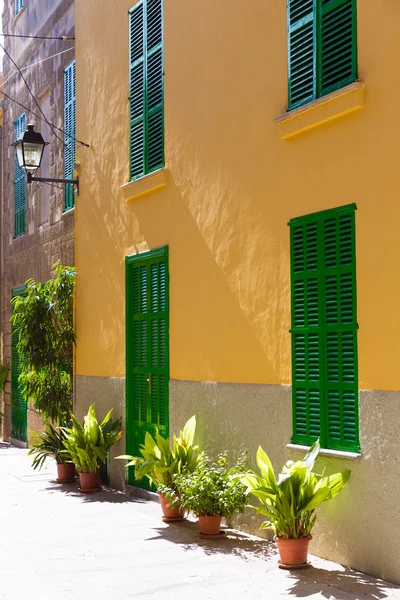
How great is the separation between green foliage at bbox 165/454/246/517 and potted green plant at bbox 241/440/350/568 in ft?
2.56

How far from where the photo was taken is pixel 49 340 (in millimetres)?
11961

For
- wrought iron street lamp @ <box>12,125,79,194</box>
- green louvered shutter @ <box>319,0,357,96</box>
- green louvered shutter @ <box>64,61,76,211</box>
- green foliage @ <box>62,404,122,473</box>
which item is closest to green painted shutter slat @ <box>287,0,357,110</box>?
green louvered shutter @ <box>319,0,357,96</box>

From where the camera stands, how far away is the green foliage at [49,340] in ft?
39.1

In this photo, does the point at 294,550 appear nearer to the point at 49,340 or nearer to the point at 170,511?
the point at 170,511

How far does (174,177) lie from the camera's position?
9.45 meters

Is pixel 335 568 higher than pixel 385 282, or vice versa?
pixel 385 282

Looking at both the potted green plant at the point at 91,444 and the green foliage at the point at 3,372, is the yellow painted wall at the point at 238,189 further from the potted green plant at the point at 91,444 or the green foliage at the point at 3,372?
the green foliage at the point at 3,372

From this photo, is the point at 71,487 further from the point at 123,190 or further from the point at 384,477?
the point at 384,477

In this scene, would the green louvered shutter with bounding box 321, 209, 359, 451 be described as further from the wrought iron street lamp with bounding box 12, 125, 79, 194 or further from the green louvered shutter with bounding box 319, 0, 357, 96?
the wrought iron street lamp with bounding box 12, 125, 79, 194

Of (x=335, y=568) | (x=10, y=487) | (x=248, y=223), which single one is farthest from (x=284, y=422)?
(x=10, y=487)

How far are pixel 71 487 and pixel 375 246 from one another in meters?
6.28

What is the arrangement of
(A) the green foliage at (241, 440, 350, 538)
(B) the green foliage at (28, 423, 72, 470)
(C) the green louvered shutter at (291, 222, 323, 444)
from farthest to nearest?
(B) the green foliage at (28, 423, 72, 470), (C) the green louvered shutter at (291, 222, 323, 444), (A) the green foliage at (241, 440, 350, 538)

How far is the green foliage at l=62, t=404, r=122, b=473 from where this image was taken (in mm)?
10570

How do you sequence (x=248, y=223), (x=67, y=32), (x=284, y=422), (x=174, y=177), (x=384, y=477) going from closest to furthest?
(x=384, y=477), (x=284, y=422), (x=248, y=223), (x=174, y=177), (x=67, y=32)
